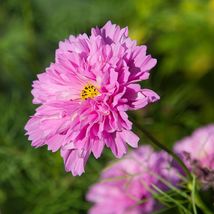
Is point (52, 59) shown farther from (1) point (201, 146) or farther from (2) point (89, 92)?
(2) point (89, 92)

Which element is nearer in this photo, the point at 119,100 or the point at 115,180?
the point at 119,100

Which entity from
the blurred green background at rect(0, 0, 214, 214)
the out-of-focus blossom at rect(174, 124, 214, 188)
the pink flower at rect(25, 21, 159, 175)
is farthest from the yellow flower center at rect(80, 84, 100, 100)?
the blurred green background at rect(0, 0, 214, 214)

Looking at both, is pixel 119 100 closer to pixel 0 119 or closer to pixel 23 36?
pixel 0 119

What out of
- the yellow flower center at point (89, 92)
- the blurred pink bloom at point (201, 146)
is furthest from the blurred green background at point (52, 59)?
the yellow flower center at point (89, 92)

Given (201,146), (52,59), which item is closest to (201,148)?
(201,146)

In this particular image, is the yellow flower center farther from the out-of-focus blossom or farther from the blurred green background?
the blurred green background

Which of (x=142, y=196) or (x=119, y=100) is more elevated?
(x=119, y=100)

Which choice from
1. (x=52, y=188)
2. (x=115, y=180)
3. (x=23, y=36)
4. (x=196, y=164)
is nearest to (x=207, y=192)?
(x=196, y=164)
